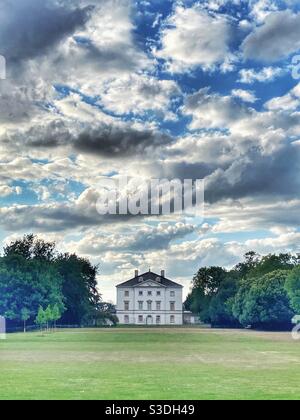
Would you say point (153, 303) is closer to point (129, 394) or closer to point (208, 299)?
point (208, 299)

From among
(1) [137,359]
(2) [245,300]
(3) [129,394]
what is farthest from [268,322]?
(3) [129,394]

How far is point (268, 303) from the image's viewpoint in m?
86.8

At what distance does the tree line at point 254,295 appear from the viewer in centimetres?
8525

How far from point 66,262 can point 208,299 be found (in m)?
30.1

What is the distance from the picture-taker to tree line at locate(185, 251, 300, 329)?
8525 cm

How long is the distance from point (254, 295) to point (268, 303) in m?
2.20

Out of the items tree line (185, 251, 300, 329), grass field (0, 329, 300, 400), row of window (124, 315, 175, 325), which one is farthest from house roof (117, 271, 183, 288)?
grass field (0, 329, 300, 400)

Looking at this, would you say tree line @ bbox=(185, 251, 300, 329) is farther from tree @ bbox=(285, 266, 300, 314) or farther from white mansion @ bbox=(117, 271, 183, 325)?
white mansion @ bbox=(117, 271, 183, 325)

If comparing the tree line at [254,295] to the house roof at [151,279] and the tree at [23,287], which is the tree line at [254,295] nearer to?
the house roof at [151,279]

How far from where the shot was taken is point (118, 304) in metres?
149

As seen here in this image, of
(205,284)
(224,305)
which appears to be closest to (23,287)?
(224,305)

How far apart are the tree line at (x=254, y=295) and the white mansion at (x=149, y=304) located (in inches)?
551

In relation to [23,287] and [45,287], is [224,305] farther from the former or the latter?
[23,287]

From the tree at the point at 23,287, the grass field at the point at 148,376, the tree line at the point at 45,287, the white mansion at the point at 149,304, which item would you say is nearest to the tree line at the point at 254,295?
the white mansion at the point at 149,304
